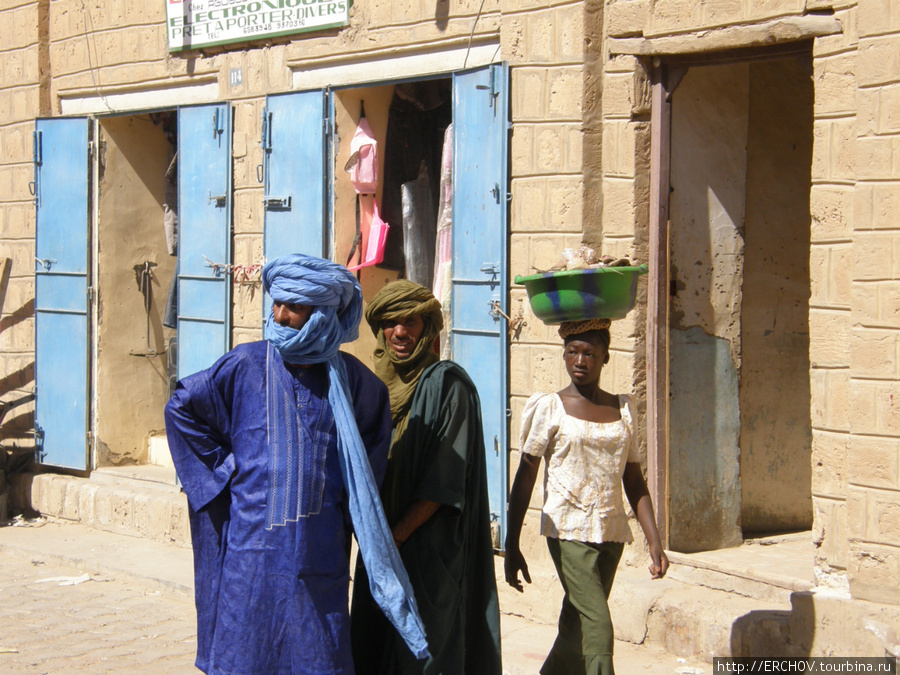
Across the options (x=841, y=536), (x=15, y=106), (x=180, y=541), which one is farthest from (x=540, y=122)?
(x=15, y=106)

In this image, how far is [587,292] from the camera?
11.8 feet

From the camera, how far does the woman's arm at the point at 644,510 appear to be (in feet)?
12.1

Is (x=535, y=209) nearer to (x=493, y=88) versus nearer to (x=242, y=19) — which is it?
(x=493, y=88)

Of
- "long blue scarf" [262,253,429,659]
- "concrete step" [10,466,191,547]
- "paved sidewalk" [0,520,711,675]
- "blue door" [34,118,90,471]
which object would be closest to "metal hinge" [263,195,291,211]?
"blue door" [34,118,90,471]

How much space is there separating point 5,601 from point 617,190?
380 centimetres

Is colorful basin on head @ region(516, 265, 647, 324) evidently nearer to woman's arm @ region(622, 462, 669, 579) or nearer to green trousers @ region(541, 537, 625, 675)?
woman's arm @ region(622, 462, 669, 579)

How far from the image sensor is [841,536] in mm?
4371

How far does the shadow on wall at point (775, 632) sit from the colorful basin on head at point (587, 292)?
162 cm

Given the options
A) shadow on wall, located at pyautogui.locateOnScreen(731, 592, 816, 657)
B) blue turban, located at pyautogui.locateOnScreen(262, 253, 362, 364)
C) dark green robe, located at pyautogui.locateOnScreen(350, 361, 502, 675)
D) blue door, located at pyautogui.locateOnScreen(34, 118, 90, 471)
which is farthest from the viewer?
blue door, located at pyautogui.locateOnScreen(34, 118, 90, 471)

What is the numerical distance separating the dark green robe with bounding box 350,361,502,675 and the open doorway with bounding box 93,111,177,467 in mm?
4453

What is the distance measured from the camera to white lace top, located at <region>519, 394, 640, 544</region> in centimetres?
365

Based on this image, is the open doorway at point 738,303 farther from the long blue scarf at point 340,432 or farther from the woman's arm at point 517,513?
the long blue scarf at point 340,432

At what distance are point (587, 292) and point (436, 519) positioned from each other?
0.90 metres

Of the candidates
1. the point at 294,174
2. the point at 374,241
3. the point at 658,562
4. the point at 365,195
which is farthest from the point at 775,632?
the point at 294,174
